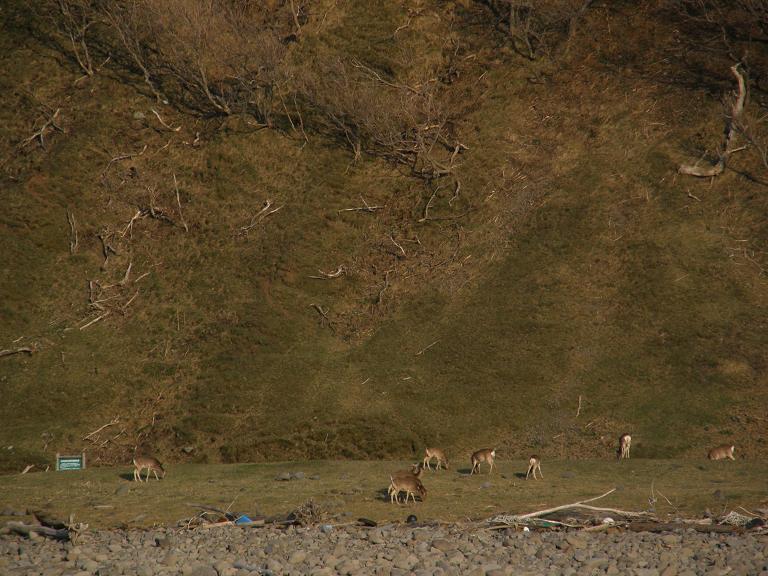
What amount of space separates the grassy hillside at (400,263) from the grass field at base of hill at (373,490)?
2.57 m

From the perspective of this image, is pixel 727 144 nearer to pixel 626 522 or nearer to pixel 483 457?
pixel 483 457

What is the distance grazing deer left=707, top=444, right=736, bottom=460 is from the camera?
27.8m

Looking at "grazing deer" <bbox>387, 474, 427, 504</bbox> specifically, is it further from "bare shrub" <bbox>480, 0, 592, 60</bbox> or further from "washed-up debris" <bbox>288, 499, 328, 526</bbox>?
"bare shrub" <bbox>480, 0, 592, 60</bbox>

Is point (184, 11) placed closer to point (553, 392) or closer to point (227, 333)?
point (227, 333)

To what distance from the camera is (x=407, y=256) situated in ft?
131

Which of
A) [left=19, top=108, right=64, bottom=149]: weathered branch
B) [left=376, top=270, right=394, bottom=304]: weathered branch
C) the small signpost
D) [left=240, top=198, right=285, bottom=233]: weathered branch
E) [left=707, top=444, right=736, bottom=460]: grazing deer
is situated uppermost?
[left=19, top=108, right=64, bottom=149]: weathered branch

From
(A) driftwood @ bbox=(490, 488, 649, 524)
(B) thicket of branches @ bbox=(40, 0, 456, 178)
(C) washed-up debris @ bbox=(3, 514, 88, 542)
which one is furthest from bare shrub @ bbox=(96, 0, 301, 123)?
(A) driftwood @ bbox=(490, 488, 649, 524)

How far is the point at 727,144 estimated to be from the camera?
4181 cm

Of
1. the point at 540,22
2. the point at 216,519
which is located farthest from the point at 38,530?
the point at 540,22

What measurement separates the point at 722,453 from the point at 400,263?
16.6m

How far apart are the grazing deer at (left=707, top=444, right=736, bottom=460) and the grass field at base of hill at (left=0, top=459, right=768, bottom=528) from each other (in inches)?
17.9

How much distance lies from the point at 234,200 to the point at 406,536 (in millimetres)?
26818

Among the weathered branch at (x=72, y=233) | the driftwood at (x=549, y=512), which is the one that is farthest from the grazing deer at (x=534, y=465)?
the weathered branch at (x=72, y=233)

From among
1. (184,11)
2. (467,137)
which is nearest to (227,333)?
(467,137)
